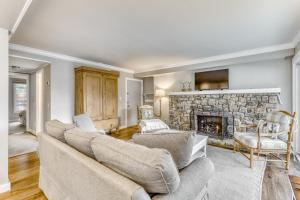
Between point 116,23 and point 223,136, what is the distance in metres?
3.77

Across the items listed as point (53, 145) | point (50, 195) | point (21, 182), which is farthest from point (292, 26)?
point (21, 182)

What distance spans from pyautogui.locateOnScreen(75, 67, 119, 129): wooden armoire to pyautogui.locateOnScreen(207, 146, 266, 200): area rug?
10.2 ft

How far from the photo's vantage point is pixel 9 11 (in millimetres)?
1634

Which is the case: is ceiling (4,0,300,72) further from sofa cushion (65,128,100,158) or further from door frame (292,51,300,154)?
sofa cushion (65,128,100,158)

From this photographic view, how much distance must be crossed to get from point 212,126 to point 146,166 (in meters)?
4.09

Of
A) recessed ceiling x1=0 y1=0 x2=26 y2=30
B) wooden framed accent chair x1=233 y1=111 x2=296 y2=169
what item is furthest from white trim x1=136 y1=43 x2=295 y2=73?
recessed ceiling x1=0 y1=0 x2=26 y2=30

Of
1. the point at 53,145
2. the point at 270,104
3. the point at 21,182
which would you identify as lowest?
the point at 21,182

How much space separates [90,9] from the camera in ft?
6.75

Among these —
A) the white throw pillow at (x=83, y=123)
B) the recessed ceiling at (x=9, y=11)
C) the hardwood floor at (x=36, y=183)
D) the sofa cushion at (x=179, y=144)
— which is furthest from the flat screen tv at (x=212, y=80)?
the recessed ceiling at (x=9, y=11)

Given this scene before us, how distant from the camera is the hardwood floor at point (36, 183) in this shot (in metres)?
1.87

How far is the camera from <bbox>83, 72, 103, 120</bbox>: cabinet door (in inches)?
163

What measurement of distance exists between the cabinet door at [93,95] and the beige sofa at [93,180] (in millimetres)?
2473

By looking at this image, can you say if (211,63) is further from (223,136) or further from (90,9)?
(90,9)

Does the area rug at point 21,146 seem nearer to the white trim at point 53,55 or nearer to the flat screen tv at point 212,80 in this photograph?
the white trim at point 53,55
